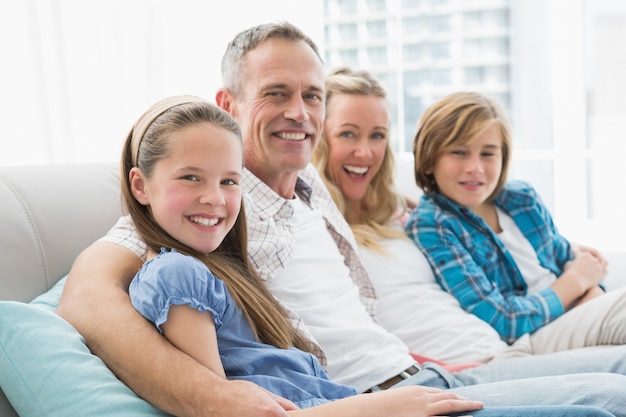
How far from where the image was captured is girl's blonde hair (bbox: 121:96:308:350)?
1.31 m

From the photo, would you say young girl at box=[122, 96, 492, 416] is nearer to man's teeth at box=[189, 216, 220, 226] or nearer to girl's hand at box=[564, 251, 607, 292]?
man's teeth at box=[189, 216, 220, 226]

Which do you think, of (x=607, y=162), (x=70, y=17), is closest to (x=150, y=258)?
(x=70, y=17)

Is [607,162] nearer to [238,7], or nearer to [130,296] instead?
[238,7]

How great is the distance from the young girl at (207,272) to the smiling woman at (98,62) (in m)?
1.18

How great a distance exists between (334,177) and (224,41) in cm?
140

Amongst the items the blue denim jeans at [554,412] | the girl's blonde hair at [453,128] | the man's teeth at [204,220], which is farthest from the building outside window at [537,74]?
Result: the man's teeth at [204,220]

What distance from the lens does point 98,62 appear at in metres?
2.72

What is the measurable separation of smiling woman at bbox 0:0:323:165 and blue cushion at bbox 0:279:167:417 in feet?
4.27

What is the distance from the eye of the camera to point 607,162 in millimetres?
3805

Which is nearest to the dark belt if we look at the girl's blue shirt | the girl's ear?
the girl's blue shirt

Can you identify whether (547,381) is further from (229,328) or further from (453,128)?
(453,128)

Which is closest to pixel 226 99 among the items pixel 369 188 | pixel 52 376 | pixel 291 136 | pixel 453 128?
pixel 291 136

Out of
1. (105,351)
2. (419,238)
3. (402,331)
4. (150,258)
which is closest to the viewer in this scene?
(105,351)

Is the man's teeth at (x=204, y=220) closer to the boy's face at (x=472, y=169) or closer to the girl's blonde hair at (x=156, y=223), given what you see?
the girl's blonde hair at (x=156, y=223)
